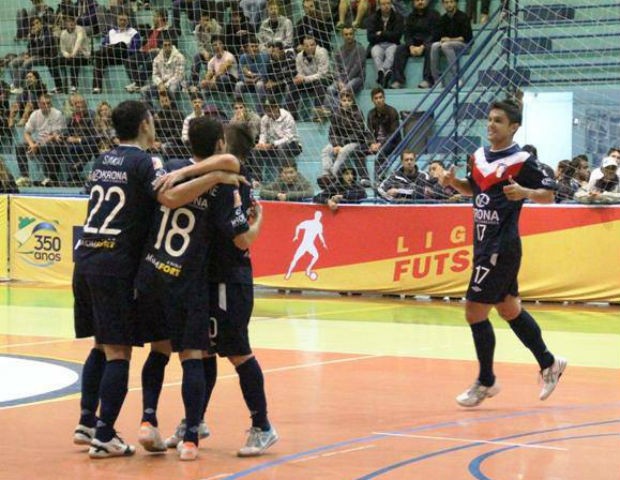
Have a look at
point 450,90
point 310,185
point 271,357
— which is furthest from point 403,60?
point 271,357

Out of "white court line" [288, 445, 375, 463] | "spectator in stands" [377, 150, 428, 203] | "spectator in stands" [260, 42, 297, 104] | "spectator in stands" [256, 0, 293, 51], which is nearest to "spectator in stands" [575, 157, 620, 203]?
"spectator in stands" [377, 150, 428, 203]

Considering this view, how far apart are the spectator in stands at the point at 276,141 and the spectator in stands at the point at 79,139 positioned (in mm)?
3383

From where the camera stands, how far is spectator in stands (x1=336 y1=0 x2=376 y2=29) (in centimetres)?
2214

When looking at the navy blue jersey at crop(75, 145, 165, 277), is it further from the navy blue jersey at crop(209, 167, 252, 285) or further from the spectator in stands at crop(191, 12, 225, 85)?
the spectator in stands at crop(191, 12, 225, 85)

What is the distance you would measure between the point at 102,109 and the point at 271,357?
11.0 meters

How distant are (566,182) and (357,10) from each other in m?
6.81

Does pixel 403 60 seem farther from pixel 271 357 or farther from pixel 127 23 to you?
pixel 271 357

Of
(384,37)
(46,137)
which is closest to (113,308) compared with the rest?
(384,37)

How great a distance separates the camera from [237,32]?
20.7 metres

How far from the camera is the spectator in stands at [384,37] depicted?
2144 centimetres

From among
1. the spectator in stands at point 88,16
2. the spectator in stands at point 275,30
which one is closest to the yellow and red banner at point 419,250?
the spectator in stands at point 275,30

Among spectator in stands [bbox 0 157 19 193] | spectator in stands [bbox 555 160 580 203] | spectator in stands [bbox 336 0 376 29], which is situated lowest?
spectator in stands [bbox 0 157 19 193]

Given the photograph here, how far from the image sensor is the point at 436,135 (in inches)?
778

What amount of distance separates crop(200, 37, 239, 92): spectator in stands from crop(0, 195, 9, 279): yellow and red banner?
377cm
